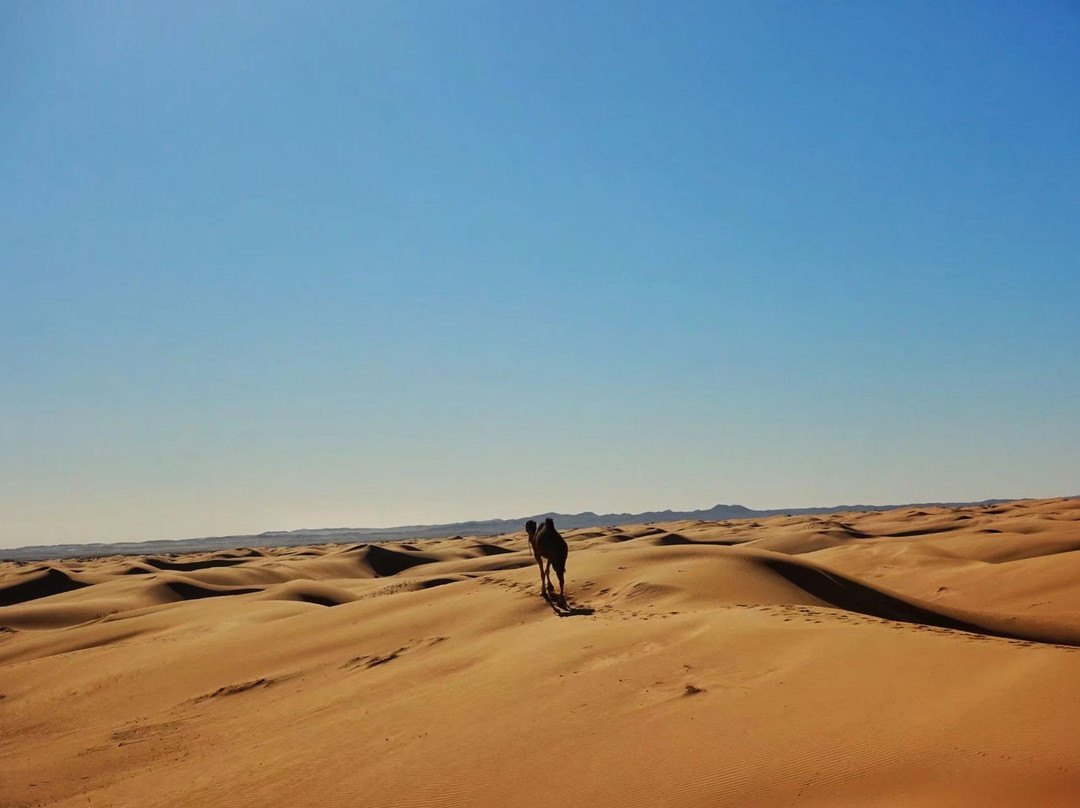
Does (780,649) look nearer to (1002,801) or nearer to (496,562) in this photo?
(1002,801)

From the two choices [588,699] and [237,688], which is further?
[237,688]

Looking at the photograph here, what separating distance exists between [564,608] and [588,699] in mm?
5445

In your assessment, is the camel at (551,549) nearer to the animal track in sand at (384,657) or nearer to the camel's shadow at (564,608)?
the camel's shadow at (564,608)

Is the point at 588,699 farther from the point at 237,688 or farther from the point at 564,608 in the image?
the point at 237,688

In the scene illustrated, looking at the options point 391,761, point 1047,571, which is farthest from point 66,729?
point 1047,571

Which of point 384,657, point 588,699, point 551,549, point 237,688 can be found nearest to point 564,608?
point 551,549

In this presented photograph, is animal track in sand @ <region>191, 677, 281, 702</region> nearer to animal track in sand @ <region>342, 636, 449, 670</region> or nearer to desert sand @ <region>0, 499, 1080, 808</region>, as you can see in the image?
desert sand @ <region>0, 499, 1080, 808</region>

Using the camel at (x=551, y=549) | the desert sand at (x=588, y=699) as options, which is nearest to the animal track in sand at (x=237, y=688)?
the desert sand at (x=588, y=699)

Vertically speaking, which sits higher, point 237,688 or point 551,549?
point 551,549

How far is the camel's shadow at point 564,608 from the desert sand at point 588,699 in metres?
0.09

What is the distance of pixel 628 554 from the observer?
57.0 feet

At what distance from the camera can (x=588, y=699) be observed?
7418mm

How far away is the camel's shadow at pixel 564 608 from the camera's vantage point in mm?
12200

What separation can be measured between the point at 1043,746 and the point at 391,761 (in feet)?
15.8
